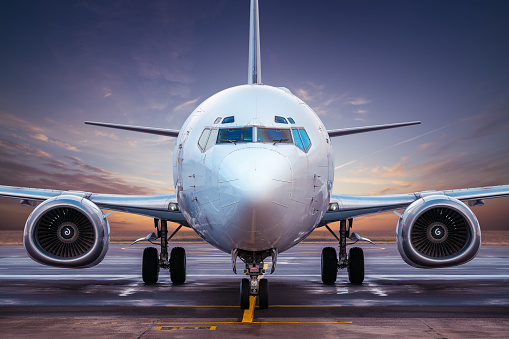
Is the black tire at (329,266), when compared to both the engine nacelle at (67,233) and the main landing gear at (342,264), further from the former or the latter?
the engine nacelle at (67,233)

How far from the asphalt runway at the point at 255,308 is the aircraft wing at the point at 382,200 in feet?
6.00

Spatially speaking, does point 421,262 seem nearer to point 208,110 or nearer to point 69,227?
point 208,110

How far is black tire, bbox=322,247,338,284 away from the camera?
14.1m

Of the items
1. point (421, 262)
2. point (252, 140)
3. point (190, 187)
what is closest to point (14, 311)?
point (190, 187)

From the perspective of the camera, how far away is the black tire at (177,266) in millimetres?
14086

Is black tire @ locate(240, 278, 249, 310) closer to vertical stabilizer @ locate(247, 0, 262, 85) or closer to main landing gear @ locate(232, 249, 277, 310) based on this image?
main landing gear @ locate(232, 249, 277, 310)

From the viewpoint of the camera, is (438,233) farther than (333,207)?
No

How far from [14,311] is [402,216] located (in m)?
8.26

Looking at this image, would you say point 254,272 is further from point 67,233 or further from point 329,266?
point 329,266

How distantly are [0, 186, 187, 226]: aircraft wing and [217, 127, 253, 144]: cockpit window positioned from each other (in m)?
4.18

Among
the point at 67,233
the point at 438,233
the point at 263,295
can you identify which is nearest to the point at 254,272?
the point at 263,295

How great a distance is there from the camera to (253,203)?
7250 millimetres

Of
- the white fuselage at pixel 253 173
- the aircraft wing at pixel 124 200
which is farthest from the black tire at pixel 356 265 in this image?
the white fuselage at pixel 253 173

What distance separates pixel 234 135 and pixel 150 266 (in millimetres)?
6659
